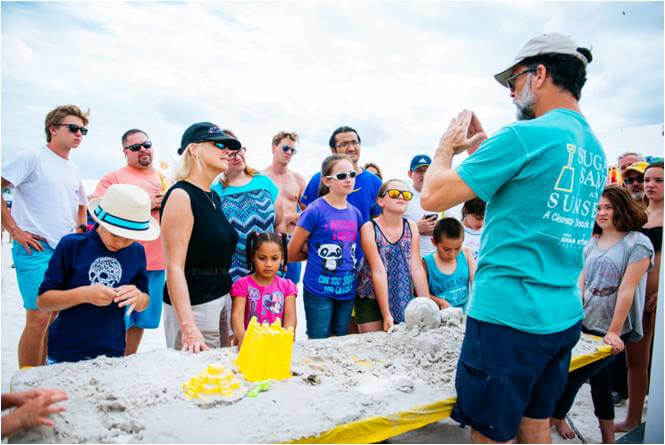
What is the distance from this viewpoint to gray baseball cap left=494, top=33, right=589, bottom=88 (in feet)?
5.63

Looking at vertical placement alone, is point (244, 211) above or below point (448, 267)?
above

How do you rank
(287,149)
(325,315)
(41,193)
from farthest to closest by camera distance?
(287,149), (41,193), (325,315)

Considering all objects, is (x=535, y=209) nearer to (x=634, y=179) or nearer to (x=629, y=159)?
(x=634, y=179)

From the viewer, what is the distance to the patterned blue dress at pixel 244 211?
A: 3.16m

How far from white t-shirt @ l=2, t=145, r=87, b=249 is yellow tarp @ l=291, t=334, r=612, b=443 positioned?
115 inches

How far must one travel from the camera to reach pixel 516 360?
1.64 meters

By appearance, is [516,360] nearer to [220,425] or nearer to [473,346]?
[473,346]

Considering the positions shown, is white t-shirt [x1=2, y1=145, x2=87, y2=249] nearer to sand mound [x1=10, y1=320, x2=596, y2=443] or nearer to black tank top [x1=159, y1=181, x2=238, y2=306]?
black tank top [x1=159, y1=181, x2=238, y2=306]

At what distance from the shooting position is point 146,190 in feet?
12.3

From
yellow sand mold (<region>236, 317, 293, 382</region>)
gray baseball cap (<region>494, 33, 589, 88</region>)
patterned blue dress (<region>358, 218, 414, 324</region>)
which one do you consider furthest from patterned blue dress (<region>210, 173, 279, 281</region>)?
gray baseball cap (<region>494, 33, 589, 88</region>)

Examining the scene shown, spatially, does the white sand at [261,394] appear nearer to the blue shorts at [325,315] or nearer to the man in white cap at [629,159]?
the blue shorts at [325,315]

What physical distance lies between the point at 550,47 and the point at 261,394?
182 cm

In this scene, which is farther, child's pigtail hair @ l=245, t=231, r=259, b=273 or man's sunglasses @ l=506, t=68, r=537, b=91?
child's pigtail hair @ l=245, t=231, r=259, b=273

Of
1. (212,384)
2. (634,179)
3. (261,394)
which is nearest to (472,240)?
(634,179)
